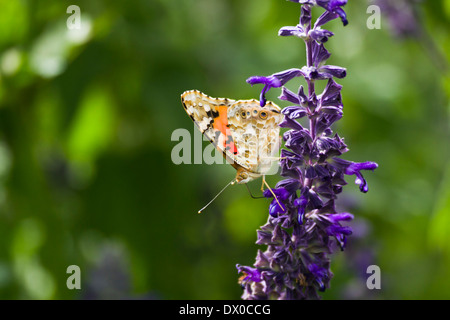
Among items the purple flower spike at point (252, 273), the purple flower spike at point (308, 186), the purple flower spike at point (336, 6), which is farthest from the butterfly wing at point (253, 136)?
the purple flower spike at point (336, 6)

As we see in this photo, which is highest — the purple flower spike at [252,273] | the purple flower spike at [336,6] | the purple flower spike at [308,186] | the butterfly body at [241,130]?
the purple flower spike at [336,6]

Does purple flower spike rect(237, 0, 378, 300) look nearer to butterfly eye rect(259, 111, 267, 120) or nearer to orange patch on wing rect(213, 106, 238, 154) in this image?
butterfly eye rect(259, 111, 267, 120)

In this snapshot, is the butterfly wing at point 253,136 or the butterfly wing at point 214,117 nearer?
the butterfly wing at point 253,136

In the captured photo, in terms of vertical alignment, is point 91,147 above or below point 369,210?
above

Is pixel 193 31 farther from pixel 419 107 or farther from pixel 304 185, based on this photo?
pixel 304 185

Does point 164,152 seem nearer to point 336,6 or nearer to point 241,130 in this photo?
point 241,130

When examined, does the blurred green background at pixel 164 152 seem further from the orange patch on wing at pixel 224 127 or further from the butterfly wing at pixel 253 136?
the butterfly wing at pixel 253 136
